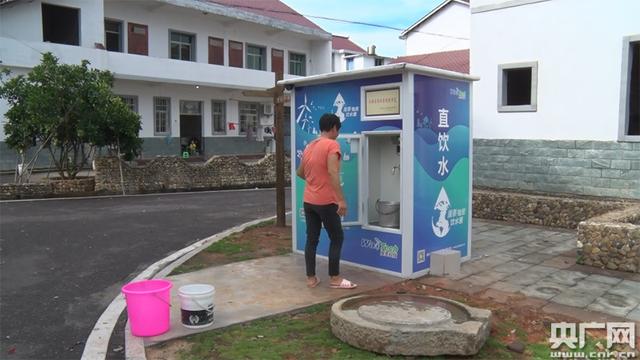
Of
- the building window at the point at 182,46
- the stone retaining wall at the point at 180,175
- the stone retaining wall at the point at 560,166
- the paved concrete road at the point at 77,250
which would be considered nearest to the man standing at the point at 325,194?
the paved concrete road at the point at 77,250

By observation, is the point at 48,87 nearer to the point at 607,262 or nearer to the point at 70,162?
the point at 70,162

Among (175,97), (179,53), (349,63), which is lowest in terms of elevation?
(175,97)

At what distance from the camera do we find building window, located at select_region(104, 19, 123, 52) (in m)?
24.3

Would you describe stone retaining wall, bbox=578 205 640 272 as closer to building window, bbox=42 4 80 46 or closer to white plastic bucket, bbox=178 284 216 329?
white plastic bucket, bbox=178 284 216 329

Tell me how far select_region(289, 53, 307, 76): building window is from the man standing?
1089 inches

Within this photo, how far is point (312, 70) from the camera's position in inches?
1351

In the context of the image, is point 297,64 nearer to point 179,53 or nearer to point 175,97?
point 179,53

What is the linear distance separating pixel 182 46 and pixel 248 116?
17.4ft

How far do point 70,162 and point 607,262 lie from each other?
46.1 feet

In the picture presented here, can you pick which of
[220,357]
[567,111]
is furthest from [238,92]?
[220,357]

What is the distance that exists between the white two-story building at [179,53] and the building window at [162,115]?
5 cm

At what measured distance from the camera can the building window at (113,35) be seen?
24.3 meters

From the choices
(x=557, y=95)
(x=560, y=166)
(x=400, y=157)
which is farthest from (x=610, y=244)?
(x=557, y=95)

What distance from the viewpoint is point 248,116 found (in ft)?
99.8
